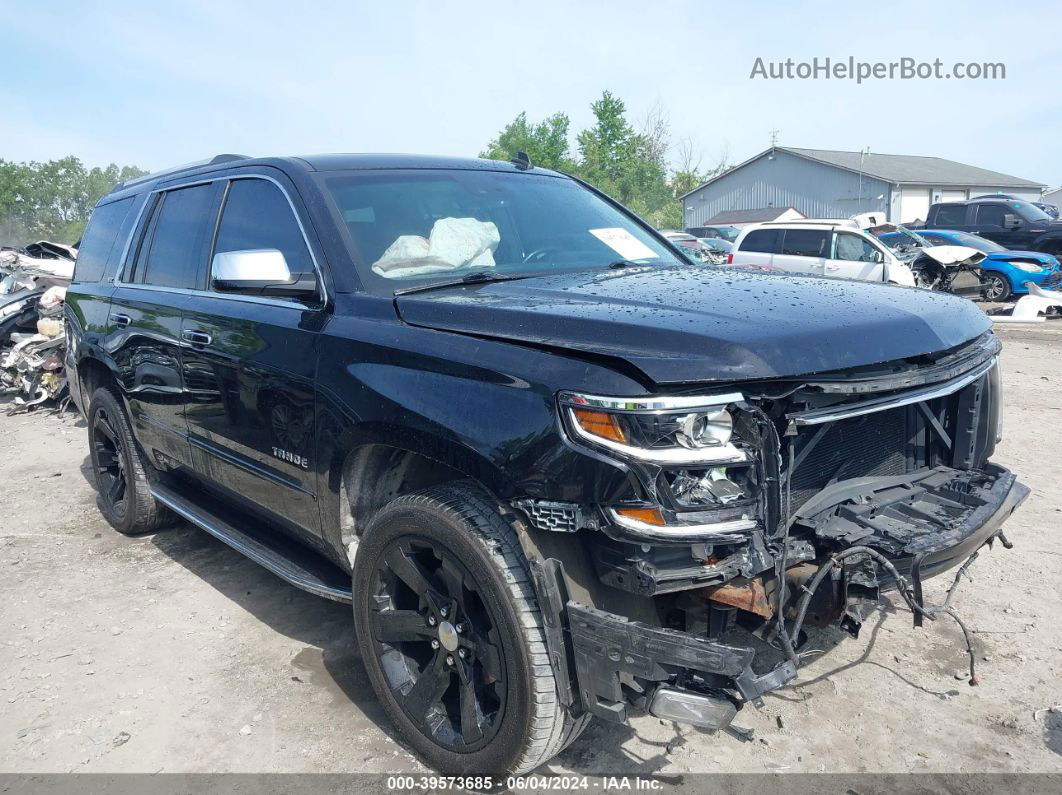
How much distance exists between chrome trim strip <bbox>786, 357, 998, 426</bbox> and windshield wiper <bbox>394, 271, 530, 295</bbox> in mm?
1297

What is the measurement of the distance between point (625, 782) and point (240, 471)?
2.00 meters

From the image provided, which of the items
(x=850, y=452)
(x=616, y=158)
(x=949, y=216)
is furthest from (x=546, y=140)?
(x=850, y=452)

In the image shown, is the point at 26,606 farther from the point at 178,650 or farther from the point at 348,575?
the point at 348,575

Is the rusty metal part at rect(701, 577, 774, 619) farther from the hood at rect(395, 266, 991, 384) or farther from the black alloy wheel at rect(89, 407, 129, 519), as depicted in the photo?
the black alloy wheel at rect(89, 407, 129, 519)

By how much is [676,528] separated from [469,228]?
179 cm

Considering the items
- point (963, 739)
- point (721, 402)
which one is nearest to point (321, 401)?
point (721, 402)

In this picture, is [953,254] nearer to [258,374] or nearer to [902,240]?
[902,240]

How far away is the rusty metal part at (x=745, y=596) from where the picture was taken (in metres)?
2.23

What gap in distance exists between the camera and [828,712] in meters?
3.01

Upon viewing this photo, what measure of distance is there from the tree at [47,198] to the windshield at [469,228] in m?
57.9

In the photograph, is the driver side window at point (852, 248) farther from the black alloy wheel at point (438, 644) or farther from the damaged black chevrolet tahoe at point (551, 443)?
the black alloy wheel at point (438, 644)

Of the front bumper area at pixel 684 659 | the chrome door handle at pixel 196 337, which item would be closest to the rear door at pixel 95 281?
the chrome door handle at pixel 196 337

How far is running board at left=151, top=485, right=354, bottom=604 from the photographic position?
3.09m

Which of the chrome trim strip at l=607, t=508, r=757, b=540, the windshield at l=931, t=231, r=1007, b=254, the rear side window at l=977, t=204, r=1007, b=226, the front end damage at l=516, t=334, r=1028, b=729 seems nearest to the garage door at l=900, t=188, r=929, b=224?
the rear side window at l=977, t=204, r=1007, b=226
